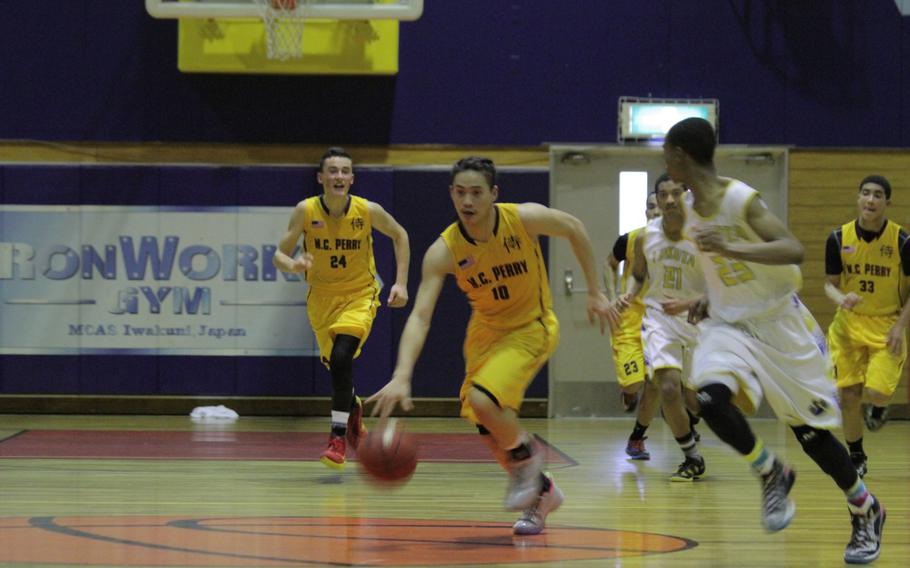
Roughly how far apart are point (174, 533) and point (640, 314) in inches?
193

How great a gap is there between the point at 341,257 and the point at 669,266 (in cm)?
230

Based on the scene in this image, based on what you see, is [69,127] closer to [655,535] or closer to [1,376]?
[1,376]

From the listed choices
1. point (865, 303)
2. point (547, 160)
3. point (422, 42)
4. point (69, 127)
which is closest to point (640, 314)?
point (865, 303)

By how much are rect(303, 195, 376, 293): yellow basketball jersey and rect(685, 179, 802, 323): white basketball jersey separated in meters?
3.89

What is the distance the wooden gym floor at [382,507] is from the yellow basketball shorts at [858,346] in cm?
71

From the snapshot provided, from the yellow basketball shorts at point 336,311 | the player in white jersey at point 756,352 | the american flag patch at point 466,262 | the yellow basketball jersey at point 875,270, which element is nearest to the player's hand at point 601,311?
the player in white jersey at point 756,352

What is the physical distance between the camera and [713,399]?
486 cm

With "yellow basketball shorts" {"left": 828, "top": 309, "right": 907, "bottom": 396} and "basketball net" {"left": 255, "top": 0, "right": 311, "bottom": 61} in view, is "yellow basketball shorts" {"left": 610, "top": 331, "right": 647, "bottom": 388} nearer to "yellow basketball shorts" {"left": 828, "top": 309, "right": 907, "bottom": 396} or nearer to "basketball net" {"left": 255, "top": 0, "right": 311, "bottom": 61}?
"yellow basketball shorts" {"left": 828, "top": 309, "right": 907, "bottom": 396}

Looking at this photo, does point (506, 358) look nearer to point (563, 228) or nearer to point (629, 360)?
point (563, 228)

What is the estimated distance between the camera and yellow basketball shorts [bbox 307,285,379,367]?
846 centimetres

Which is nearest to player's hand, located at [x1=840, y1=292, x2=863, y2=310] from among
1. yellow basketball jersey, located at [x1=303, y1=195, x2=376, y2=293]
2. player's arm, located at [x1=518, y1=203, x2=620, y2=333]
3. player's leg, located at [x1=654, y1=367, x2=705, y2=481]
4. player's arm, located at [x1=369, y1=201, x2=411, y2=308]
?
player's leg, located at [x1=654, y1=367, x2=705, y2=481]

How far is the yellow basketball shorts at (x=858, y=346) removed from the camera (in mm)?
8594

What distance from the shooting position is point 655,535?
5.61m

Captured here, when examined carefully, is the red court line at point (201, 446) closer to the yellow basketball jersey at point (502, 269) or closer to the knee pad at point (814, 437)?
the yellow basketball jersey at point (502, 269)
